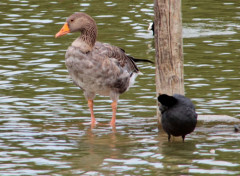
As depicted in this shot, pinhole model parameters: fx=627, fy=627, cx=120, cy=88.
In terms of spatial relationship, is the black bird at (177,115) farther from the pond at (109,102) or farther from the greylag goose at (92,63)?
the greylag goose at (92,63)

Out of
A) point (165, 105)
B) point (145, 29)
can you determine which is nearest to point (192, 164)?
point (165, 105)

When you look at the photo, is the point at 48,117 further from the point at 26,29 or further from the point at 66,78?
the point at 26,29

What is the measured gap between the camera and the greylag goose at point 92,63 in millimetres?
12555

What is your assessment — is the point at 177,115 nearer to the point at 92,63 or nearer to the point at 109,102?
the point at 92,63

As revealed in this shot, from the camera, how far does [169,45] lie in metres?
11.9

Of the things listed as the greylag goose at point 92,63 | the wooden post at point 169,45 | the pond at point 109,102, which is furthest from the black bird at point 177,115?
the greylag goose at point 92,63

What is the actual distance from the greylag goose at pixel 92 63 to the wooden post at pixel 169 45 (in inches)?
48.2

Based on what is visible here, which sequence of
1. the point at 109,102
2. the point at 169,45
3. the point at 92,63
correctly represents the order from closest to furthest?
the point at 169,45 < the point at 92,63 < the point at 109,102

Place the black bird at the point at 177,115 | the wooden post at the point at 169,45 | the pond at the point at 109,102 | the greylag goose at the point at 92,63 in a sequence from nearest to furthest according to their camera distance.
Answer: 1. the pond at the point at 109,102
2. the black bird at the point at 177,115
3. the wooden post at the point at 169,45
4. the greylag goose at the point at 92,63

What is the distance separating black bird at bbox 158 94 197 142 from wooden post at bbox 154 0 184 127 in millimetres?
843

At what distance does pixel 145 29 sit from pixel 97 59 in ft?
34.1

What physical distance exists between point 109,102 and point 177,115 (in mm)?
4227

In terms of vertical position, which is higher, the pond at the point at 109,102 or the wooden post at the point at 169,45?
the wooden post at the point at 169,45

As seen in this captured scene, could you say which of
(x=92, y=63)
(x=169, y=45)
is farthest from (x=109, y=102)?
(x=169, y=45)
